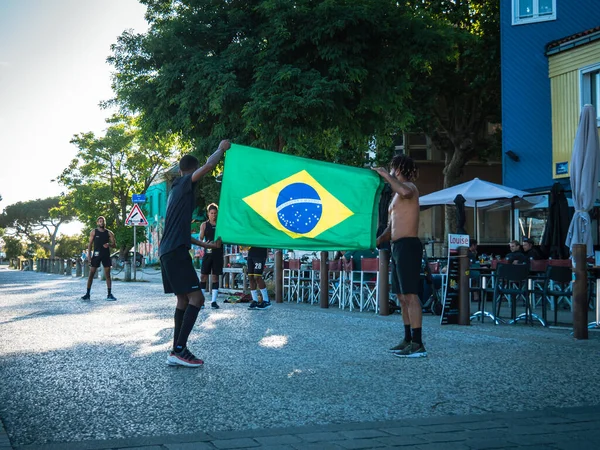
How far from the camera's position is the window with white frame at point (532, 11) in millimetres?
24172

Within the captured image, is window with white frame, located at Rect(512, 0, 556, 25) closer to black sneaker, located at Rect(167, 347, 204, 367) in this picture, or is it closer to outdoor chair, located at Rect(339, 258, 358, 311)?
outdoor chair, located at Rect(339, 258, 358, 311)

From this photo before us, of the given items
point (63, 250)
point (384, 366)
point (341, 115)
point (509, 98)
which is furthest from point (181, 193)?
point (63, 250)

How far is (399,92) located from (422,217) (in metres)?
16.5

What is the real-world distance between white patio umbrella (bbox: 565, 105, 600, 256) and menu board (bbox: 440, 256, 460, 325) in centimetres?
185

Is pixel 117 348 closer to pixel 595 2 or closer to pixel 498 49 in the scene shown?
pixel 595 2

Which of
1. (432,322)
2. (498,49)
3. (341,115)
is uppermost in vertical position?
(498,49)

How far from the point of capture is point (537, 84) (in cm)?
2378

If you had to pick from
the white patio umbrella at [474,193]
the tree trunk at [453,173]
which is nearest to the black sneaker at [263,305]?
the white patio umbrella at [474,193]

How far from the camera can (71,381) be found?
6.34 metres

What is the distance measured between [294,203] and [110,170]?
4580 centimetres

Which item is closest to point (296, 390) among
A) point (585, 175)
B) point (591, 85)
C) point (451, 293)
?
point (451, 293)

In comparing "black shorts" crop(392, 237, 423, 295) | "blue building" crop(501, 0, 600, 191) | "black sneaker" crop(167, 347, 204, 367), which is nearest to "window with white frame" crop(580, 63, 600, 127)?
"blue building" crop(501, 0, 600, 191)

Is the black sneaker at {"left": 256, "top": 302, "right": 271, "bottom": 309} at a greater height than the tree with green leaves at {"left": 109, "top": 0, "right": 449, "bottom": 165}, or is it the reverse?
the tree with green leaves at {"left": 109, "top": 0, "right": 449, "bottom": 165}

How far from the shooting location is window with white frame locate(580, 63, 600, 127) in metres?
20.9
